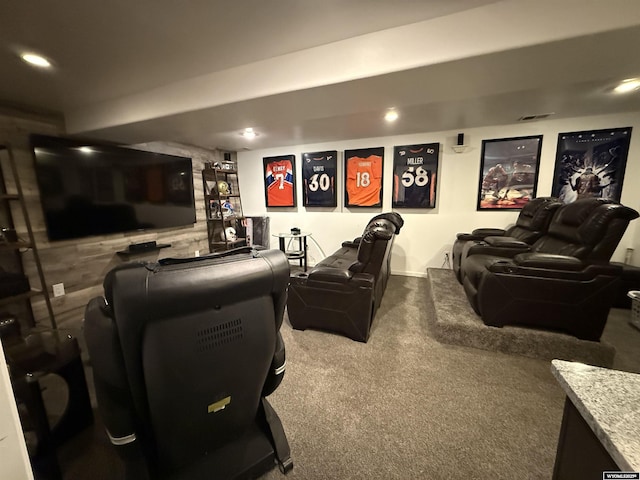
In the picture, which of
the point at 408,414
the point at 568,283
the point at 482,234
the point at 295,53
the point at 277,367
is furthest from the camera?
the point at 482,234

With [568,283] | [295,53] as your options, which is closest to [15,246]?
[295,53]

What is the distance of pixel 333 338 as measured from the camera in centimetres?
238

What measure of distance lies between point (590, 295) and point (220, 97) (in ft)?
10.4

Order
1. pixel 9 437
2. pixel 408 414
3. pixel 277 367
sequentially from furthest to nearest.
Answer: pixel 408 414, pixel 277 367, pixel 9 437

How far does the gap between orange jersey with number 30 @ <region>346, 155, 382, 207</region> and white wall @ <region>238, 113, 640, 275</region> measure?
123 millimetres

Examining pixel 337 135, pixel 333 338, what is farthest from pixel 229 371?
pixel 337 135

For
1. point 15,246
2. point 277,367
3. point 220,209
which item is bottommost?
point 277,367

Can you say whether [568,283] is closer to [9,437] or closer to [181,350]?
[181,350]

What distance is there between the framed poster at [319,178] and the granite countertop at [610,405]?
3836mm

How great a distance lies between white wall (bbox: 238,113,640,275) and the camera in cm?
314

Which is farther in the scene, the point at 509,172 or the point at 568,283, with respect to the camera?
the point at 509,172

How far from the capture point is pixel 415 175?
3.80 meters

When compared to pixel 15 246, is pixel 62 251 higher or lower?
lower

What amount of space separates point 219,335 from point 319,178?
12.4 feet
